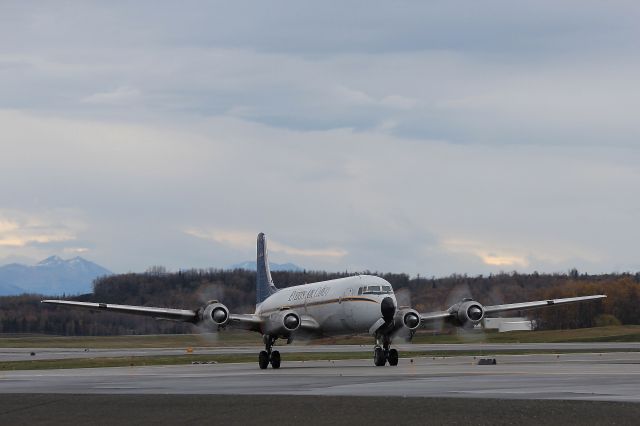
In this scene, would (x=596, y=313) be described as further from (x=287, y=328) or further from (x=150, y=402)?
(x=150, y=402)

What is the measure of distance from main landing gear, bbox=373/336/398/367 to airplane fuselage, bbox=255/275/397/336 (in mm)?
1206

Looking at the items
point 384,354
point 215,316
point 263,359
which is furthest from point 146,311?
point 384,354

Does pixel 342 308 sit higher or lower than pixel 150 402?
higher

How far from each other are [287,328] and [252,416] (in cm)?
3386

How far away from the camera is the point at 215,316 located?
5662 cm

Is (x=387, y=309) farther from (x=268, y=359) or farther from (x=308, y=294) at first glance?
(x=268, y=359)

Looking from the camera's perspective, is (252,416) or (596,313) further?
(596,313)

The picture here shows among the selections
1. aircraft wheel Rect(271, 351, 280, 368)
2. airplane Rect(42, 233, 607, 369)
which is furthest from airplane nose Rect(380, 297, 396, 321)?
aircraft wheel Rect(271, 351, 280, 368)

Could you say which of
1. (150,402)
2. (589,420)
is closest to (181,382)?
(150,402)

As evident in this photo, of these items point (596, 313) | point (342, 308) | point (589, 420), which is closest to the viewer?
point (589, 420)

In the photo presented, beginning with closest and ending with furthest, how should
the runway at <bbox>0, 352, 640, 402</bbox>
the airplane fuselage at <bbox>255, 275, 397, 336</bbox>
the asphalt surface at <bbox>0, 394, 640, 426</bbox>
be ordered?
the asphalt surface at <bbox>0, 394, 640, 426</bbox>, the runway at <bbox>0, 352, 640, 402</bbox>, the airplane fuselage at <bbox>255, 275, 397, 336</bbox>

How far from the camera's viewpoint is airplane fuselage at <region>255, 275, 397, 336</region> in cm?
5381

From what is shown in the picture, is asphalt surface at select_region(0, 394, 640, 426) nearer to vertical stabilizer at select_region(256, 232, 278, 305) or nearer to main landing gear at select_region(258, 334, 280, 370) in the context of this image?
main landing gear at select_region(258, 334, 280, 370)

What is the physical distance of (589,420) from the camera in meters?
21.0
